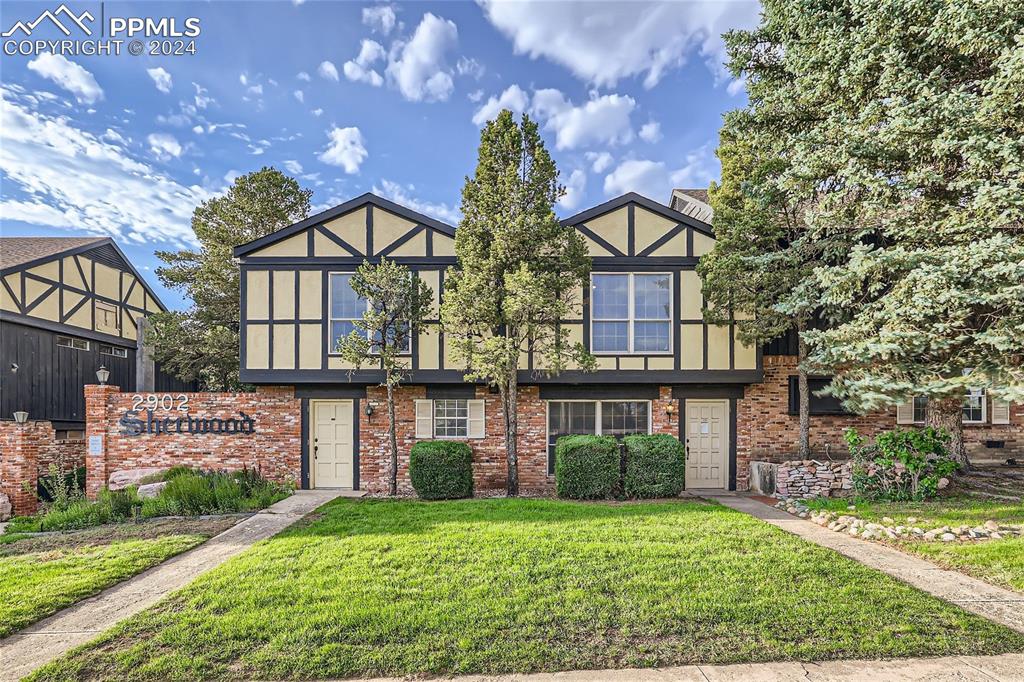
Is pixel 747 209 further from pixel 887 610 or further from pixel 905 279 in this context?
pixel 887 610

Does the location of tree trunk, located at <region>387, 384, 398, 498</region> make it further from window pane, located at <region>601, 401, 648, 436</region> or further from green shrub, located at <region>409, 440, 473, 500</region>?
window pane, located at <region>601, 401, 648, 436</region>

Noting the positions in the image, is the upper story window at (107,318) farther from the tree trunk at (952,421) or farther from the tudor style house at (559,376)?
the tree trunk at (952,421)

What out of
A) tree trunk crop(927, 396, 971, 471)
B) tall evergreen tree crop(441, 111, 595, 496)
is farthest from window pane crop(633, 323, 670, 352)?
tree trunk crop(927, 396, 971, 471)

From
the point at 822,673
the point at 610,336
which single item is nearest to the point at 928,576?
the point at 822,673

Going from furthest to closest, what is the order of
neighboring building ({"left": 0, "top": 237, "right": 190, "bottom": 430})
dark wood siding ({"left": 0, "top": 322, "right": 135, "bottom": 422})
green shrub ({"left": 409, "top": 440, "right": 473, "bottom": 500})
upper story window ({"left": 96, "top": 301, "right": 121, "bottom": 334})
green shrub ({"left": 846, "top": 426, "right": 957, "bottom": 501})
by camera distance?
upper story window ({"left": 96, "top": 301, "right": 121, "bottom": 334}) < neighboring building ({"left": 0, "top": 237, "right": 190, "bottom": 430}) < dark wood siding ({"left": 0, "top": 322, "right": 135, "bottom": 422}) < green shrub ({"left": 409, "top": 440, "right": 473, "bottom": 500}) < green shrub ({"left": 846, "top": 426, "right": 957, "bottom": 501})

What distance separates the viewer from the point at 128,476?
10.2 metres

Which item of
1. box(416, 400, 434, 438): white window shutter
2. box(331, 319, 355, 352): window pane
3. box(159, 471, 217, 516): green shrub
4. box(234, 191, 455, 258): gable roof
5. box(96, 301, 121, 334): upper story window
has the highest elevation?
box(234, 191, 455, 258): gable roof

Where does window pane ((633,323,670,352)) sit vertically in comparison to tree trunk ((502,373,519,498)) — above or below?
above

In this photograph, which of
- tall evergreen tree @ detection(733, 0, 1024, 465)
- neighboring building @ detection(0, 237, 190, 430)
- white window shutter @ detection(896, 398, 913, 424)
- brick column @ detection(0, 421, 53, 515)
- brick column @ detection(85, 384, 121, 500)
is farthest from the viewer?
neighboring building @ detection(0, 237, 190, 430)

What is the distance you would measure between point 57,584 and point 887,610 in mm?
7832

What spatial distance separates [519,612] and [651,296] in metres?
7.45

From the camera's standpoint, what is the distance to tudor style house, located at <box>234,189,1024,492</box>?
9930mm

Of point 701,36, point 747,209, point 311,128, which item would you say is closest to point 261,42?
point 311,128

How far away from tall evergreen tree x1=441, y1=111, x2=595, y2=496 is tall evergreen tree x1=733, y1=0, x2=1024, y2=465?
12.5 feet
